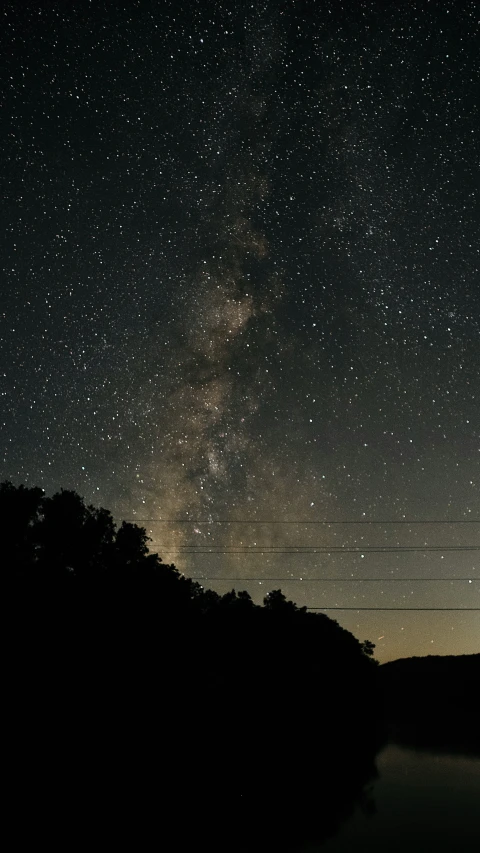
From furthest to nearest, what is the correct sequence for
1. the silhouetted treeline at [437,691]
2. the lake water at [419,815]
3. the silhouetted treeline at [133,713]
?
the silhouetted treeline at [437,691], the silhouetted treeline at [133,713], the lake water at [419,815]

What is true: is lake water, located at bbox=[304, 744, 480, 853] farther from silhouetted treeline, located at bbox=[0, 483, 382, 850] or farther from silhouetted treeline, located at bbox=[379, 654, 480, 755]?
silhouetted treeline, located at bbox=[379, 654, 480, 755]

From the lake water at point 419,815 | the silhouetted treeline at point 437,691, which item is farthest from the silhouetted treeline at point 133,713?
the silhouetted treeline at point 437,691

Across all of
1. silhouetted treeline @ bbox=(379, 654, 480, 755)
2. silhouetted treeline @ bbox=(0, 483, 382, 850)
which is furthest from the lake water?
silhouetted treeline @ bbox=(379, 654, 480, 755)

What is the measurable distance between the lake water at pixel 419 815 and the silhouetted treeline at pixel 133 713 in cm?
82

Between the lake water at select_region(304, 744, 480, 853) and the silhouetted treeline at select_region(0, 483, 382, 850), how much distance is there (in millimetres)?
816

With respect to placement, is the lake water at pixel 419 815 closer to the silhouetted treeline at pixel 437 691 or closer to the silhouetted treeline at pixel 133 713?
the silhouetted treeline at pixel 133 713

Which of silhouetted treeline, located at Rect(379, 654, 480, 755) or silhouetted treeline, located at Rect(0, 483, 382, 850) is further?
silhouetted treeline, located at Rect(379, 654, 480, 755)

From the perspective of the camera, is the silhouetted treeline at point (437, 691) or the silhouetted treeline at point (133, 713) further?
the silhouetted treeline at point (437, 691)

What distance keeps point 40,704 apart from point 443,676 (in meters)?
184

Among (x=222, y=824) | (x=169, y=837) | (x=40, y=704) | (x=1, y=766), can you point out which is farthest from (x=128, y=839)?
(x=40, y=704)

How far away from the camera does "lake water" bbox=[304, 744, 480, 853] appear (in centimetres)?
1191

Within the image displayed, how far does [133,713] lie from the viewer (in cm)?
2228

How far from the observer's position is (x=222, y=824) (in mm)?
13609

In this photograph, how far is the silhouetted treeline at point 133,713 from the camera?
15359mm
